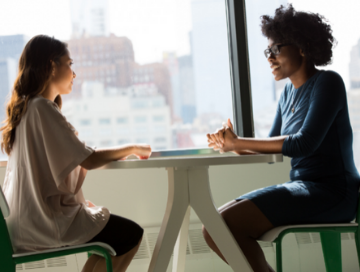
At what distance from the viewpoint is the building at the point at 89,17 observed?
244cm

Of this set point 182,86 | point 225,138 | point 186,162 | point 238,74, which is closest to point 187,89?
point 182,86

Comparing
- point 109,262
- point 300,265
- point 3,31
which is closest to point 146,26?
point 3,31

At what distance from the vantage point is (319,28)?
1.70 m

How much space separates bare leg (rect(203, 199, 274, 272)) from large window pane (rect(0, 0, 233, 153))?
3.80ft

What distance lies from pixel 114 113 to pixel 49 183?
1.22 metres

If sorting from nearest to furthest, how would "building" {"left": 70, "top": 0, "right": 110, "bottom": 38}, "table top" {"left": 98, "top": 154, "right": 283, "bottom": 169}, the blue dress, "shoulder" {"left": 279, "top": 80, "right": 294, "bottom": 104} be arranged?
"table top" {"left": 98, "top": 154, "right": 283, "bottom": 169} < the blue dress < "shoulder" {"left": 279, "top": 80, "right": 294, "bottom": 104} < "building" {"left": 70, "top": 0, "right": 110, "bottom": 38}

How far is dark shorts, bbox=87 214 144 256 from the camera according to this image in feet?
4.38

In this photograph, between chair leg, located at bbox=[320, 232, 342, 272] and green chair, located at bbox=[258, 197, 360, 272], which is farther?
chair leg, located at bbox=[320, 232, 342, 272]

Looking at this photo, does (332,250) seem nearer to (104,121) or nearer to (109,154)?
(109,154)

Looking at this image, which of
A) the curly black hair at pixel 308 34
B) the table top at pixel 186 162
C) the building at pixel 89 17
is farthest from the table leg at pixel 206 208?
the building at pixel 89 17

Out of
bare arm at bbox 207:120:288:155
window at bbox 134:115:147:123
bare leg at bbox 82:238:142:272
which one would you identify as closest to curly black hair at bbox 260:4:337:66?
bare arm at bbox 207:120:288:155

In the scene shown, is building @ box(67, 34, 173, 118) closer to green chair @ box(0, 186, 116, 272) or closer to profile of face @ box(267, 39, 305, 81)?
profile of face @ box(267, 39, 305, 81)

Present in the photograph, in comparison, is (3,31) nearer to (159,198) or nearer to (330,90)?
(159,198)

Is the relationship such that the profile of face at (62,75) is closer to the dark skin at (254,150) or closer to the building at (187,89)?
the dark skin at (254,150)
